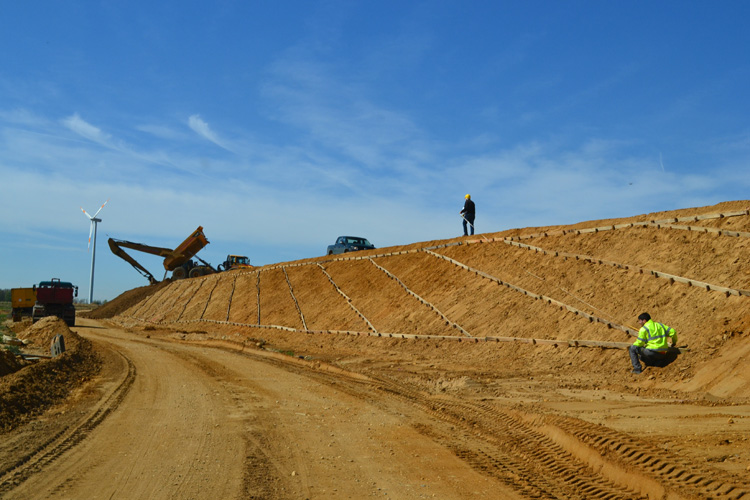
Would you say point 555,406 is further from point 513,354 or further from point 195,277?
point 195,277

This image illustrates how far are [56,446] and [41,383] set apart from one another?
610 cm

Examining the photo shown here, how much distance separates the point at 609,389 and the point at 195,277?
4639cm

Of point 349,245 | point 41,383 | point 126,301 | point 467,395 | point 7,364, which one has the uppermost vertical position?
point 349,245

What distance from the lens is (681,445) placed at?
6734 millimetres

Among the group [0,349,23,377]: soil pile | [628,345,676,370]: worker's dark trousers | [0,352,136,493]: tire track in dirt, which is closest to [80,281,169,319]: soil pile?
[0,349,23,377]: soil pile

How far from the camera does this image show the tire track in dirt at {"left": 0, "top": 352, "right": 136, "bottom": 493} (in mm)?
6210

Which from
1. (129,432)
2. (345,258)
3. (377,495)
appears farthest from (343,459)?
(345,258)

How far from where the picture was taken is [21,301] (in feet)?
142

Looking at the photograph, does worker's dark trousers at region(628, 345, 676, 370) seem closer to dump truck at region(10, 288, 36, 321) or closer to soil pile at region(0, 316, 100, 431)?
soil pile at region(0, 316, 100, 431)

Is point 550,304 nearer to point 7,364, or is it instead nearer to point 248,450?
point 248,450

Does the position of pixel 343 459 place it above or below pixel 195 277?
below

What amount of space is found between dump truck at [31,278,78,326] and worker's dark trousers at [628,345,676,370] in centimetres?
3492

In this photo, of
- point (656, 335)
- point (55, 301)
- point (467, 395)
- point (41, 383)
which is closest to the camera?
point (467, 395)

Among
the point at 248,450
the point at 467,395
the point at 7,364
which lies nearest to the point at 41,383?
the point at 7,364
